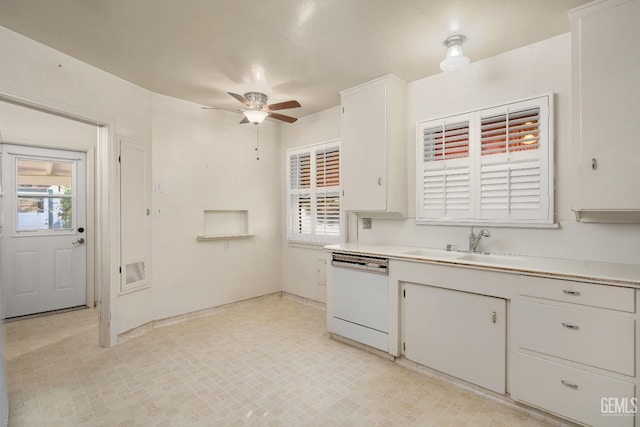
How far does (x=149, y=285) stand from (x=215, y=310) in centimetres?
94

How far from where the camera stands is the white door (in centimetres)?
387

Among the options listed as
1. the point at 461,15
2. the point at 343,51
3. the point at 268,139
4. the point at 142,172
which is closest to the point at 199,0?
the point at 343,51

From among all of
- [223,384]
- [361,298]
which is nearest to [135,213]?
[223,384]

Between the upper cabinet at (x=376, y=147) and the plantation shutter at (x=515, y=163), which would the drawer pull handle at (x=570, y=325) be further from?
the upper cabinet at (x=376, y=147)

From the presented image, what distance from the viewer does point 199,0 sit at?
2.06 m

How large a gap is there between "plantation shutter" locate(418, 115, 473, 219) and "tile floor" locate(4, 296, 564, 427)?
1.52m

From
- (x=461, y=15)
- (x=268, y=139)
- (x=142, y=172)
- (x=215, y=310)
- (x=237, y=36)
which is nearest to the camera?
→ (x=461, y=15)

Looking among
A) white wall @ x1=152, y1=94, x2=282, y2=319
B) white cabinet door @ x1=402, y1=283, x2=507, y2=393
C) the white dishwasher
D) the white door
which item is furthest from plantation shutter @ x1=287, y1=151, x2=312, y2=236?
the white door

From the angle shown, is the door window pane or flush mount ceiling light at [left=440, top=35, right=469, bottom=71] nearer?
flush mount ceiling light at [left=440, top=35, right=469, bottom=71]

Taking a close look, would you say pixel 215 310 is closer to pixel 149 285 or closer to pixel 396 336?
pixel 149 285

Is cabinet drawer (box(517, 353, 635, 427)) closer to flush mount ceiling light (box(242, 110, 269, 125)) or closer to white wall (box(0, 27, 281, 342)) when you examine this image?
flush mount ceiling light (box(242, 110, 269, 125))

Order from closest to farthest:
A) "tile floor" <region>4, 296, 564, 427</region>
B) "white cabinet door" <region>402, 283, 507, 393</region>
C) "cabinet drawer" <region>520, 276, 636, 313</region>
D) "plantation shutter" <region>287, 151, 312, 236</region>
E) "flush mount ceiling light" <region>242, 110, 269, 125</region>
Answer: "cabinet drawer" <region>520, 276, 636, 313</region>, "tile floor" <region>4, 296, 564, 427</region>, "white cabinet door" <region>402, 283, 507, 393</region>, "flush mount ceiling light" <region>242, 110, 269, 125</region>, "plantation shutter" <region>287, 151, 312, 236</region>

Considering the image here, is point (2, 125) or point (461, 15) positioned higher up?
point (461, 15)

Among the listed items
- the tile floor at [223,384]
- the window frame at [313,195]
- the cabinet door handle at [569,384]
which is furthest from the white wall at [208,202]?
the cabinet door handle at [569,384]
